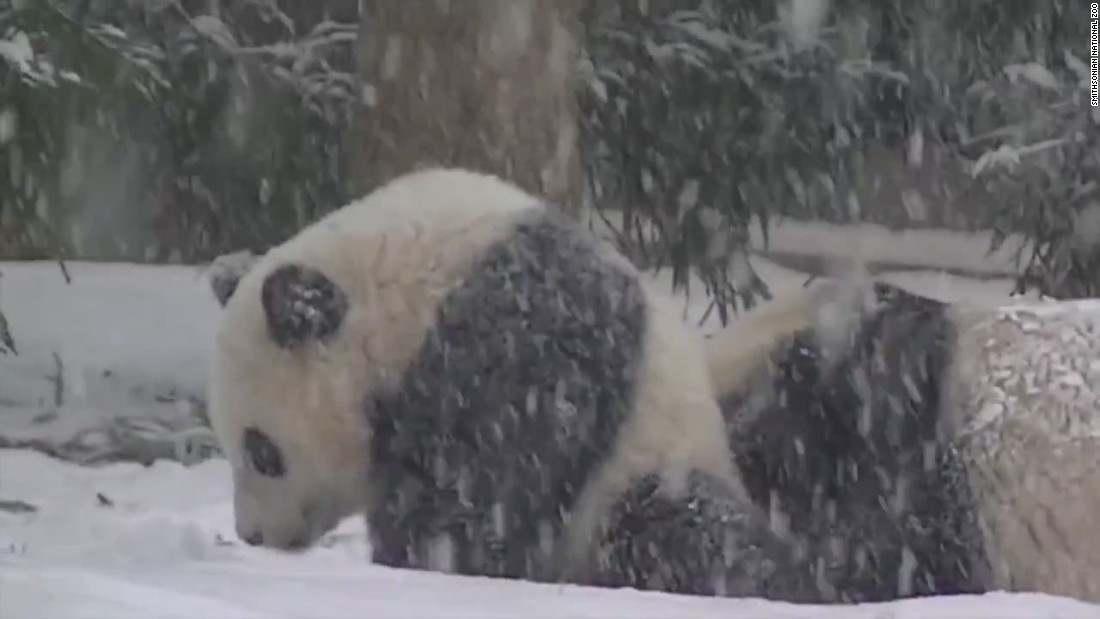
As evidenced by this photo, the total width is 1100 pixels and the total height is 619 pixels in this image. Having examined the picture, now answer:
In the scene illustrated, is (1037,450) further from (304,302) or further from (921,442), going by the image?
(304,302)

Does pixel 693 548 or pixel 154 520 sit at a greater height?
pixel 693 548

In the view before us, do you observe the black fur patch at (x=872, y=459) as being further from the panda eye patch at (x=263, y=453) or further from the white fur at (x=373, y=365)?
the panda eye patch at (x=263, y=453)

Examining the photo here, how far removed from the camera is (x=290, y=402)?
2535 millimetres

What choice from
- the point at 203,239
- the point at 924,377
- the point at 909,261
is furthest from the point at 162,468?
the point at 909,261

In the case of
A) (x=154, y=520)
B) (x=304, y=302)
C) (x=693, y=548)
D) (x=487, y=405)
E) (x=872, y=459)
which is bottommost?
(x=154, y=520)

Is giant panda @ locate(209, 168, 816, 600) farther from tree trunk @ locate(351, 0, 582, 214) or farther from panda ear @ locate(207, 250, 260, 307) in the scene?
tree trunk @ locate(351, 0, 582, 214)

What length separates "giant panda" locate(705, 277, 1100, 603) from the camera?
2.46 meters

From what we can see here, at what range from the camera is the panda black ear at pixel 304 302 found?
2.45m

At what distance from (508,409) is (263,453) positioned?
459mm

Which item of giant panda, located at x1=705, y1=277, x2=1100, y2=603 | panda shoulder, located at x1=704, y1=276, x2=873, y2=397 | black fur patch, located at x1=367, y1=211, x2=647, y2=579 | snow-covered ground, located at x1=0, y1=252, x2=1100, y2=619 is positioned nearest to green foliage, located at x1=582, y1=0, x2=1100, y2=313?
snow-covered ground, located at x1=0, y1=252, x2=1100, y2=619

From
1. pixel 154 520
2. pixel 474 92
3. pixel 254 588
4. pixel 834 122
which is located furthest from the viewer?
pixel 834 122

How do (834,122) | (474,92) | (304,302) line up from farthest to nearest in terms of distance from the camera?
(834,122) < (474,92) < (304,302)

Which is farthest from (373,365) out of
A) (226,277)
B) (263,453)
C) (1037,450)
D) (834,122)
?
(834,122)

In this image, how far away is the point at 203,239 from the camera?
4266 millimetres
